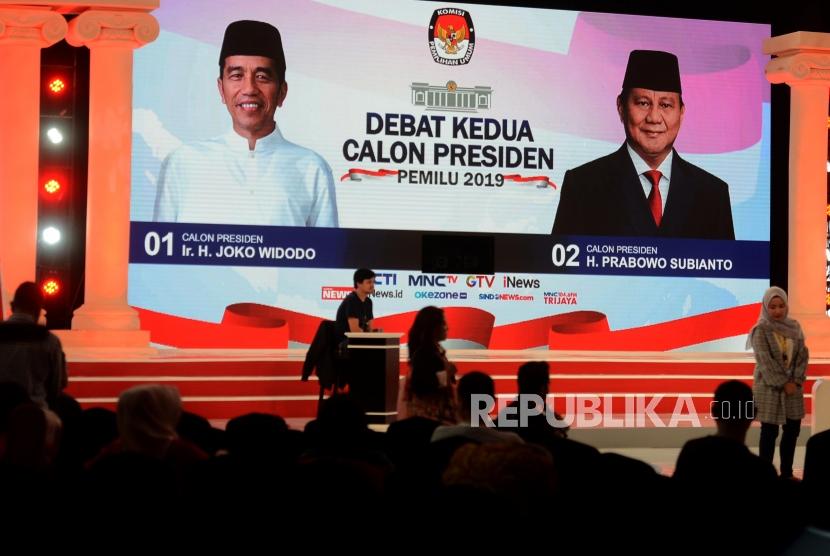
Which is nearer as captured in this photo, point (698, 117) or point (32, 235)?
point (32, 235)

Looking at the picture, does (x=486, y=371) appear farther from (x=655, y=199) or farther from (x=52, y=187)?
(x=52, y=187)

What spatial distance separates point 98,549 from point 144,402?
1.08m

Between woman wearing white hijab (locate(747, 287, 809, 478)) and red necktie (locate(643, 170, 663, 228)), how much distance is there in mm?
5972

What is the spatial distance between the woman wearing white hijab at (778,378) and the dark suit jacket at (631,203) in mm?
5722

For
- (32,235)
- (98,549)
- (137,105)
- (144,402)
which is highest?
(137,105)

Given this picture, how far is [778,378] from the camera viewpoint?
791 centimetres

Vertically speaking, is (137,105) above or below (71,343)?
above

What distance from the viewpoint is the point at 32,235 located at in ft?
39.6

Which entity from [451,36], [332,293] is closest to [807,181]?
[451,36]

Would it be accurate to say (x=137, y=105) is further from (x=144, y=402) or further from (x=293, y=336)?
(x=144, y=402)

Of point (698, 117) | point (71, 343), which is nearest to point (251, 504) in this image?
point (71, 343)

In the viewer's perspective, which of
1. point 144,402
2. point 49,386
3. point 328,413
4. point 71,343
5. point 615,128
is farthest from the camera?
point 615,128

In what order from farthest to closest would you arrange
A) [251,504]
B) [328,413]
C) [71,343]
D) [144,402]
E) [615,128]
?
[615,128] < [71,343] < [328,413] < [144,402] < [251,504]

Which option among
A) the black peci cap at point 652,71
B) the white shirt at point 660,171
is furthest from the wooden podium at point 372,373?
the black peci cap at point 652,71
